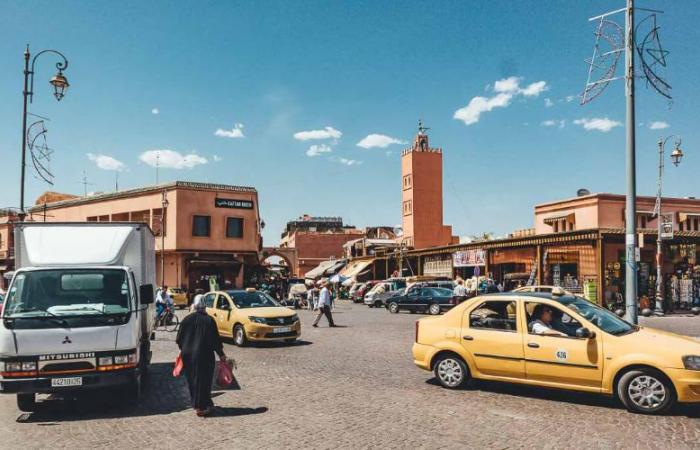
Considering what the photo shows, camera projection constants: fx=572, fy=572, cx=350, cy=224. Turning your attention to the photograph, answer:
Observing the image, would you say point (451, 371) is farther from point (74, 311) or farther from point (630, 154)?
point (630, 154)

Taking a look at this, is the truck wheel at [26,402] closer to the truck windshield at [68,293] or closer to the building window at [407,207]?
the truck windshield at [68,293]

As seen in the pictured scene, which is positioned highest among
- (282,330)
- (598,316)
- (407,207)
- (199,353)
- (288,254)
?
(407,207)

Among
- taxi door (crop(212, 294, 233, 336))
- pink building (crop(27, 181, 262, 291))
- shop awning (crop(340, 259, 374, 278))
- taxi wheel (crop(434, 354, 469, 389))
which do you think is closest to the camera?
taxi wheel (crop(434, 354, 469, 389))

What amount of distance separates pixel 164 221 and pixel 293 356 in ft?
113

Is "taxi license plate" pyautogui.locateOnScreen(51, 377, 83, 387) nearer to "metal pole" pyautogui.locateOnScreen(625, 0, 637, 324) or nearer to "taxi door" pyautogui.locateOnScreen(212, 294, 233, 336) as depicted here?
"taxi door" pyautogui.locateOnScreen(212, 294, 233, 336)

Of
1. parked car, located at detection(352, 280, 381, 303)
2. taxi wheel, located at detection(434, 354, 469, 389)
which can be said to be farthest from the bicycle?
parked car, located at detection(352, 280, 381, 303)

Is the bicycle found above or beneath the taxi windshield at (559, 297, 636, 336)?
beneath

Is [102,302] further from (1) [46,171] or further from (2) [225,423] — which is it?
(1) [46,171]

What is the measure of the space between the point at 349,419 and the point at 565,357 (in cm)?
317

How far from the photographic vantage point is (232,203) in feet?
153

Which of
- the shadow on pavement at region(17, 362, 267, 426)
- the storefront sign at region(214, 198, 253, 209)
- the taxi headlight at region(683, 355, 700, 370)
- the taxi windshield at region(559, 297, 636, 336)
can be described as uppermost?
the storefront sign at region(214, 198, 253, 209)

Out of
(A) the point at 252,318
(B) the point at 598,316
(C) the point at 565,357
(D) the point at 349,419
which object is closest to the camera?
(D) the point at 349,419

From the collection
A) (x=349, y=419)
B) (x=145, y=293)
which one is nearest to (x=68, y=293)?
(x=145, y=293)

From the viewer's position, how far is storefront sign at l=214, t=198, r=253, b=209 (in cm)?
4634
